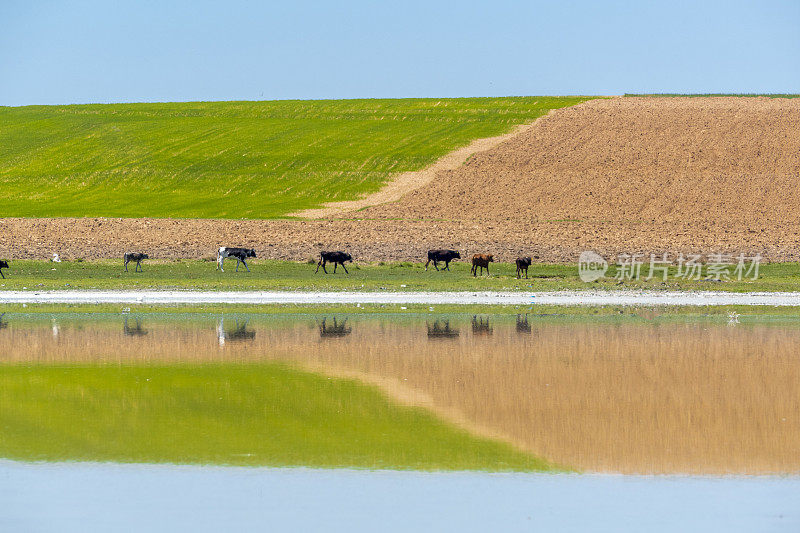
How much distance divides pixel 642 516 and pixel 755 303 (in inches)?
1033

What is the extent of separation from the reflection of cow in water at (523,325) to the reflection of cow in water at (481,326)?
2.70ft

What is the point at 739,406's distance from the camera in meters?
17.5

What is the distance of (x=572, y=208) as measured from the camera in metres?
67.6

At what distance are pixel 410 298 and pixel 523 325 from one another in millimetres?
8931

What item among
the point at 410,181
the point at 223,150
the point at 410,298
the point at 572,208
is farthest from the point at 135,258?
the point at 223,150

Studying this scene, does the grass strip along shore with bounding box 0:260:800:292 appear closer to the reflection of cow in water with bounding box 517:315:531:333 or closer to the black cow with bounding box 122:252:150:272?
the black cow with bounding box 122:252:150:272

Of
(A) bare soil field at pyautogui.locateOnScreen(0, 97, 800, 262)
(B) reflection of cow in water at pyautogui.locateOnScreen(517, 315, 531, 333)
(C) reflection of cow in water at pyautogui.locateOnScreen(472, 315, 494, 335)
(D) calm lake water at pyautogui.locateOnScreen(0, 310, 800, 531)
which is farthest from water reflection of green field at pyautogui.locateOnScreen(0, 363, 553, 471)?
(A) bare soil field at pyautogui.locateOnScreen(0, 97, 800, 262)

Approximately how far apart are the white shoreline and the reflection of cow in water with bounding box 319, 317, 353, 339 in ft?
19.6

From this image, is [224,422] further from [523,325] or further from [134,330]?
[523,325]

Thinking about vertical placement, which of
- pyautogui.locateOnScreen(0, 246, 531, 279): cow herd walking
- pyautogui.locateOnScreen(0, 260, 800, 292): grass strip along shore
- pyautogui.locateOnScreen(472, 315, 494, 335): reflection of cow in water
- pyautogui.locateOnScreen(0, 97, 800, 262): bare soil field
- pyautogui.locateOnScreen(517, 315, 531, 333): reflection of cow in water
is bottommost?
pyautogui.locateOnScreen(472, 315, 494, 335): reflection of cow in water

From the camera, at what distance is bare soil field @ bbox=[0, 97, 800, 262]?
55.0 meters

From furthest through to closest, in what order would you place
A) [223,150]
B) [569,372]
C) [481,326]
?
1. [223,150]
2. [481,326]
3. [569,372]

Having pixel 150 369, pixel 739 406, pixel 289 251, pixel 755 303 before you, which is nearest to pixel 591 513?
pixel 739 406

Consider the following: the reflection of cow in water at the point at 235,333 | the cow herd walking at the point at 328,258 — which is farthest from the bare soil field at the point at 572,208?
the reflection of cow in water at the point at 235,333
